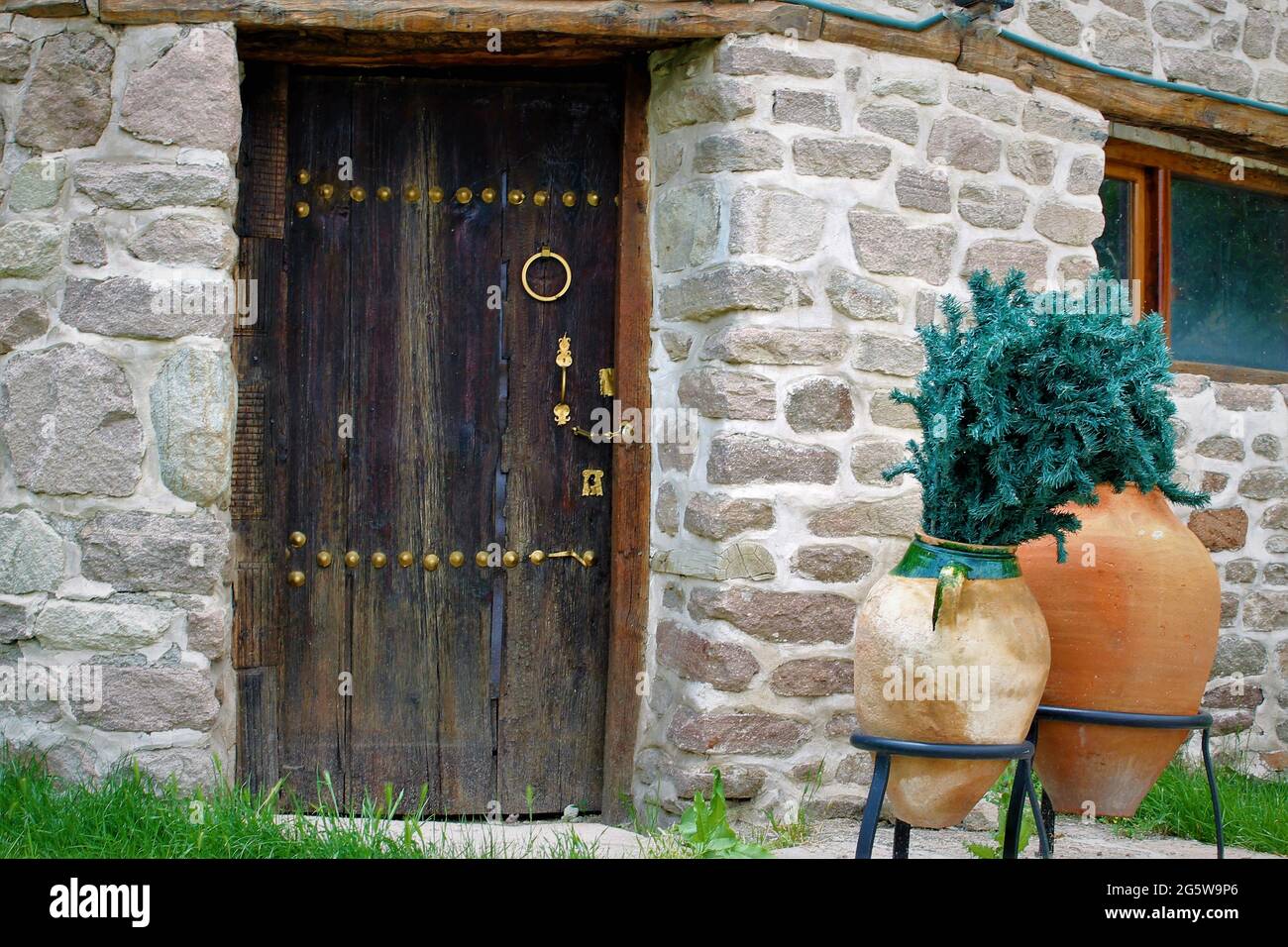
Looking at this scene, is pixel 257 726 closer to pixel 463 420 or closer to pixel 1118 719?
pixel 463 420

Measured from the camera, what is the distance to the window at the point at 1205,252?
15.5ft

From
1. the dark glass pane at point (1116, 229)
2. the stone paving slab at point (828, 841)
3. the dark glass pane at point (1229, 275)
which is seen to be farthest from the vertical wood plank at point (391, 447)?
the dark glass pane at point (1229, 275)

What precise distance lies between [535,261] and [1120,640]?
2.11 metres

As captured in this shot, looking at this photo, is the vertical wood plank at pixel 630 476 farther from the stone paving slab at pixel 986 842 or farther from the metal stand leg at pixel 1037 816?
the metal stand leg at pixel 1037 816

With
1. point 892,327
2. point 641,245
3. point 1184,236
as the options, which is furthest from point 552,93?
point 1184,236

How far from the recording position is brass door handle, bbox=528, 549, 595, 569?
396 centimetres

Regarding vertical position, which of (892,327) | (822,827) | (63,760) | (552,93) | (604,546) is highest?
(552,93)

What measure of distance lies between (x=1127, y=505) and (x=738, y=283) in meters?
1.26

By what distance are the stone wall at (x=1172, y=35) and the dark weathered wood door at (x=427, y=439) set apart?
125 cm

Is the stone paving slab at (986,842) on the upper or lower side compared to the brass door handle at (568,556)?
lower

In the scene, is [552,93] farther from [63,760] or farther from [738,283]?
[63,760]

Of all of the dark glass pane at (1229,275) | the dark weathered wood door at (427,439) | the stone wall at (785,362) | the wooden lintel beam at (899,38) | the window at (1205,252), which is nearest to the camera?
the stone wall at (785,362)

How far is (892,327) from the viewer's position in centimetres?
379

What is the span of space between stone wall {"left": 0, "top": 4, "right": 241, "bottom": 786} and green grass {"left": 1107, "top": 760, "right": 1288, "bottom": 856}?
2.82m
